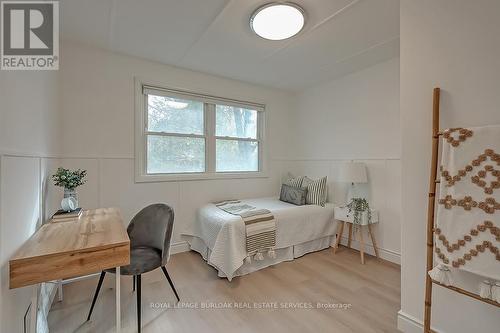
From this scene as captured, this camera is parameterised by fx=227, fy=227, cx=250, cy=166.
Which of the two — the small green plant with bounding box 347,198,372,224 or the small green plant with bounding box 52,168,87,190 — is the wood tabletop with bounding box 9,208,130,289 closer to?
the small green plant with bounding box 52,168,87,190

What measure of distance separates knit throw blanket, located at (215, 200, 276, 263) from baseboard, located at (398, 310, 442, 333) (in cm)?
128

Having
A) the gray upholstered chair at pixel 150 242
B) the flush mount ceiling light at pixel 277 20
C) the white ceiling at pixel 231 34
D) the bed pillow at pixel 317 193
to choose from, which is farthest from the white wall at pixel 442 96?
the gray upholstered chair at pixel 150 242

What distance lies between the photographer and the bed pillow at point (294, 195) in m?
3.35

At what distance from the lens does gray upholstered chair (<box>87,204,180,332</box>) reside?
1.76 meters

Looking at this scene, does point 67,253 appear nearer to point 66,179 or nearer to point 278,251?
point 66,179

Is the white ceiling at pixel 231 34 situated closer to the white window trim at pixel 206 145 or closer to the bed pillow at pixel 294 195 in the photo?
the white window trim at pixel 206 145

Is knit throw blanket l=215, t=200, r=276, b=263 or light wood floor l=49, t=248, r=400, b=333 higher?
knit throw blanket l=215, t=200, r=276, b=263

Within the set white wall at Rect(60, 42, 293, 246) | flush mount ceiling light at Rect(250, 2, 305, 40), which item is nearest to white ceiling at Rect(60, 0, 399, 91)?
flush mount ceiling light at Rect(250, 2, 305, 40)

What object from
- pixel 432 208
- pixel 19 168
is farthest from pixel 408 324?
pixel 19 168

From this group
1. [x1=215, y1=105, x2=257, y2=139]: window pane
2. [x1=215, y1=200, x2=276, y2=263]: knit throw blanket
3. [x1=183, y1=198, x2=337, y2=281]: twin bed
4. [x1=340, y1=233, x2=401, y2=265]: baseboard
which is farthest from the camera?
[x1=215, y1=105, x2=257, y2=139]: window pane

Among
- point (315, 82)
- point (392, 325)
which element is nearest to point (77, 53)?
point (315, 82)

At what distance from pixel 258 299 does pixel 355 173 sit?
1.95 metres

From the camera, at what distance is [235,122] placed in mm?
3801

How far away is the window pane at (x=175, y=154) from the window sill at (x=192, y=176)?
114mm
